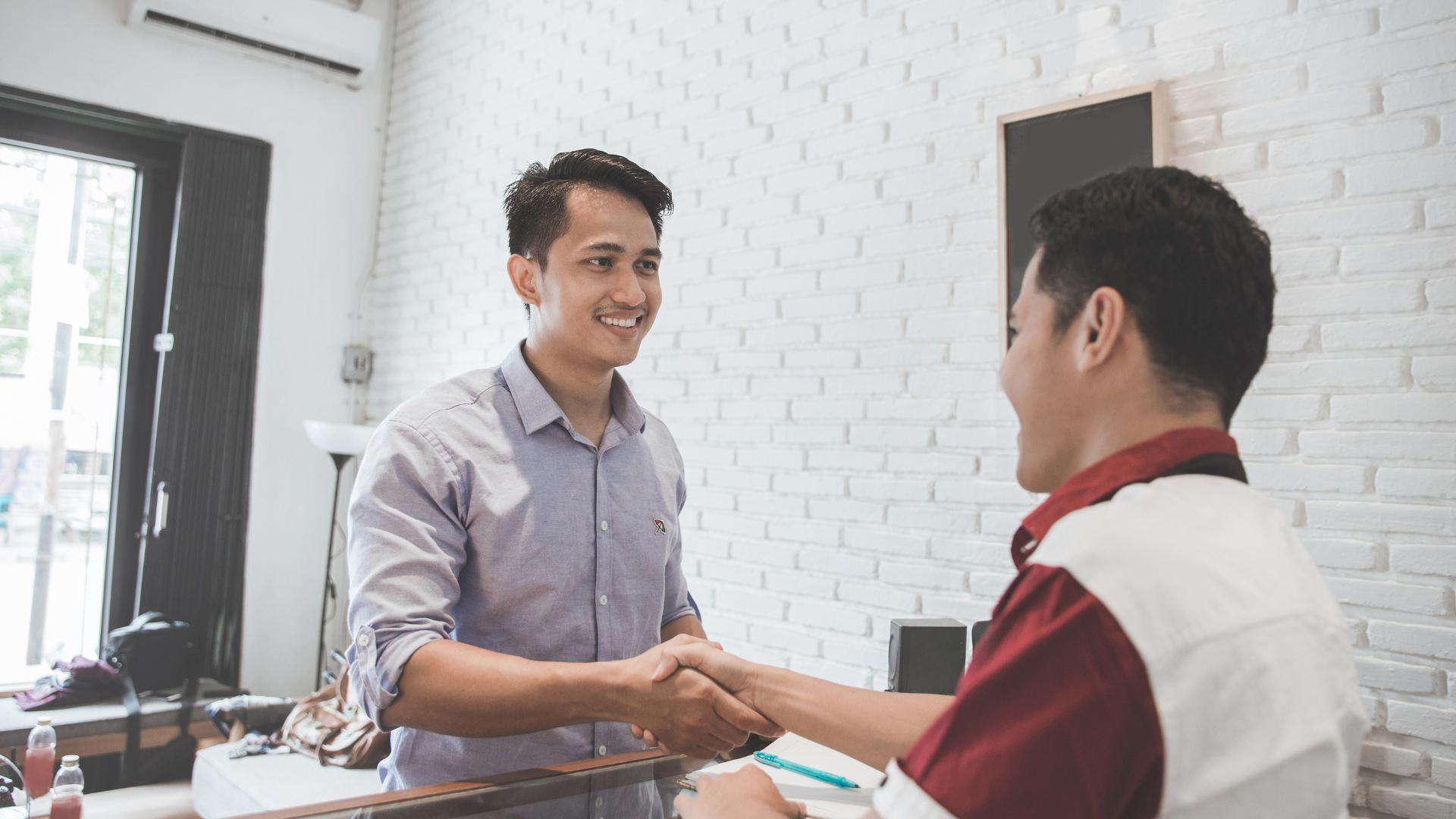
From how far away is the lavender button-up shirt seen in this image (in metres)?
1.31

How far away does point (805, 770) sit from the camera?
1472 millimetres

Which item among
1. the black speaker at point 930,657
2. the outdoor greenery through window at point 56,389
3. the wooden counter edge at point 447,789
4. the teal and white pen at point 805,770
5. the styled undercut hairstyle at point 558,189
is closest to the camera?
the wooden counter edge at point 447,789

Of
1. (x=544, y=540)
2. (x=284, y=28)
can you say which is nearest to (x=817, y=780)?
(x=544, y=540)

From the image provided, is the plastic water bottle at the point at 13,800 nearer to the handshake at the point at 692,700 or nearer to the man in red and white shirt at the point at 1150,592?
the handshake at the point at 692,700

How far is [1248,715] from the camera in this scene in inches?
23.8

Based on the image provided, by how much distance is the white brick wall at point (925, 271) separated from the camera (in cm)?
199

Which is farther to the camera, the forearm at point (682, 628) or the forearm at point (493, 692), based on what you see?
the forearm at point (682, 628)

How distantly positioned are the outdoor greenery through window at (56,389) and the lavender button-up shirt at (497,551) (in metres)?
3.64

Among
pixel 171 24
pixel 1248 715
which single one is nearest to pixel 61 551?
pixel 171 24

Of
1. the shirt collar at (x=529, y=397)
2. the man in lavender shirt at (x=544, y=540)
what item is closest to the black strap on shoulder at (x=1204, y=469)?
the man in lavender shirt at (x=544, y=540)

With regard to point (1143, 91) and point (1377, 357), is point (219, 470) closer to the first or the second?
point (1143, 91)

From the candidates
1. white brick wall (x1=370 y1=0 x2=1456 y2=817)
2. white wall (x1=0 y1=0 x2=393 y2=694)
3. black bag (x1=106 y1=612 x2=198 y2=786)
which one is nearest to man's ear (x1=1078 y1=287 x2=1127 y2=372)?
white brick wall (x1=370 y1=0 x2=1456 y2=817)

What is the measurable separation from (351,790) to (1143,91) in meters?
3.07

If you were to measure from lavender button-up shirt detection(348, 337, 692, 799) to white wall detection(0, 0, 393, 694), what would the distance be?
3.61 metres
